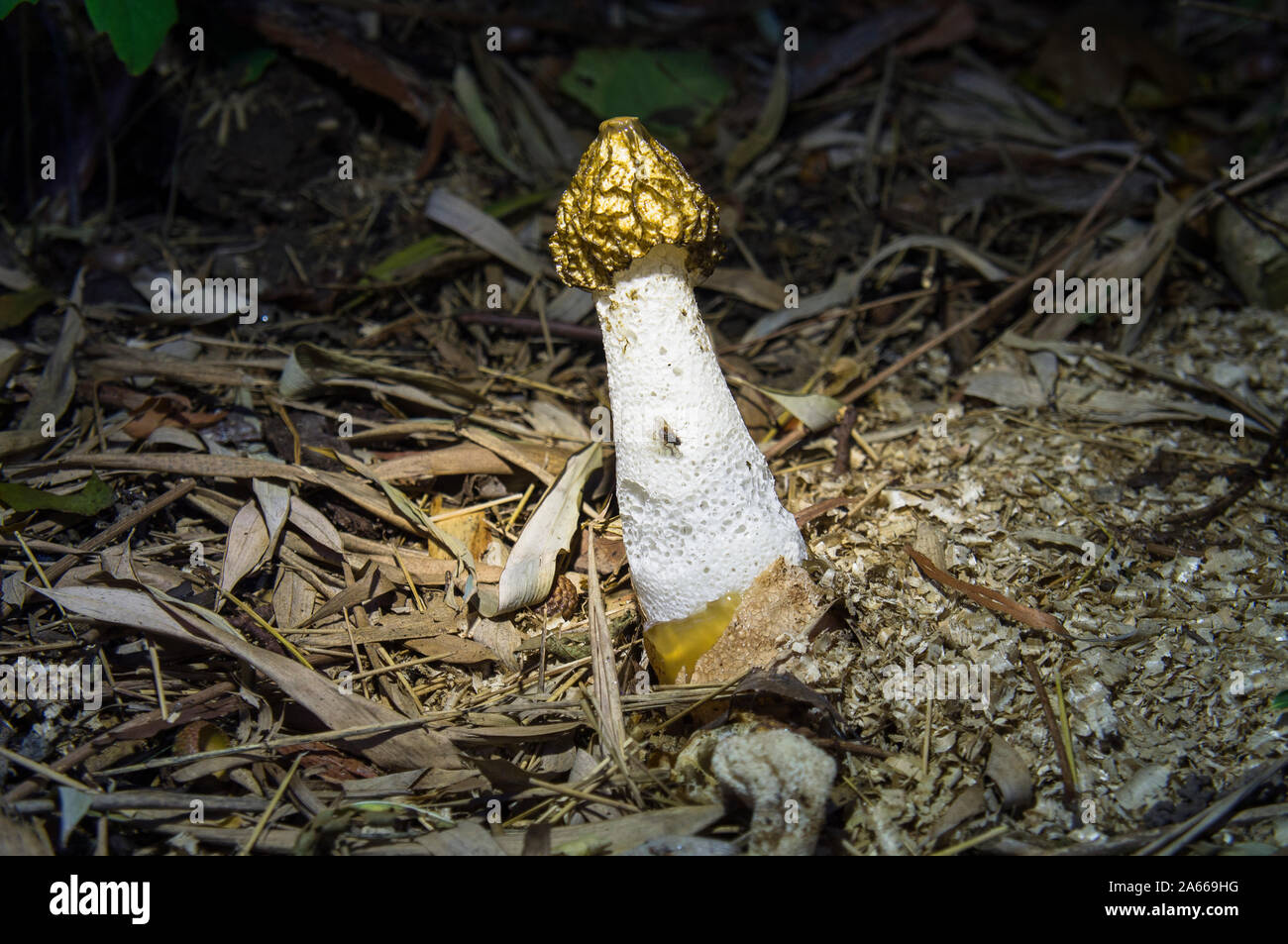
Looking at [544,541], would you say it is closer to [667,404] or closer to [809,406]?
[667,404]

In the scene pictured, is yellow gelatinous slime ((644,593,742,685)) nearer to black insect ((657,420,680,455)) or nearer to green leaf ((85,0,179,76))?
black insect ((657,420,680,455))

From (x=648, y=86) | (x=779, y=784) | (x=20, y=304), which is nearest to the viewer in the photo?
(x=779, y=784)

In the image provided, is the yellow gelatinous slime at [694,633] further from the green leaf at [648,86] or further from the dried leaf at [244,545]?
the green leaf at [648,86]

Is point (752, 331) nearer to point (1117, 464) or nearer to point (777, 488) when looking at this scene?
point (777, 488)

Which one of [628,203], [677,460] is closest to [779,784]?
[677,460]

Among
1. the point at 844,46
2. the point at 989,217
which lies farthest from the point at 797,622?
the point at 844,46

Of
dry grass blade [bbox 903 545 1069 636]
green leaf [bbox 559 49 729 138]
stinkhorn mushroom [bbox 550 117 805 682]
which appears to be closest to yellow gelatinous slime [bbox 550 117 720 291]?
stinkhorn mushroom [bbox 550 117 805 682]

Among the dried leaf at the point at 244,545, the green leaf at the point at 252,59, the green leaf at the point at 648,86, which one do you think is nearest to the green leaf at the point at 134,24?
the green leaf at the point at 252,59
